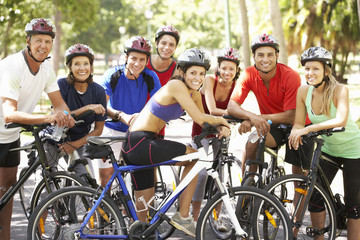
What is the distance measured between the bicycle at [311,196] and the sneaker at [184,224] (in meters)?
0.75

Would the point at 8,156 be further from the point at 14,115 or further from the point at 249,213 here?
the point at 249,213

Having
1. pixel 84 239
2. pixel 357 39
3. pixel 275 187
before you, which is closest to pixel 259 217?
pixel 275 187

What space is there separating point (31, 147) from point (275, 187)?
2.25m

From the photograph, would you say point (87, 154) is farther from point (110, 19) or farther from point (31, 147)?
point (110, 19)

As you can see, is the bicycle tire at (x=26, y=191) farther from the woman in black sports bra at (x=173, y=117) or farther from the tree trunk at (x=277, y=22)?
the tree trunk at (x=277, y=22)

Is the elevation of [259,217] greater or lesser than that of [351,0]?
lesser

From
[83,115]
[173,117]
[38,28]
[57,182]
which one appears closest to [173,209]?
[173,117]

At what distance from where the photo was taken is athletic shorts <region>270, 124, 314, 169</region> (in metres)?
5.01

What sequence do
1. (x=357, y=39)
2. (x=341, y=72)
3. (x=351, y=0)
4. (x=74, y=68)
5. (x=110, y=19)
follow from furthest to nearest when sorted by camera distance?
(x=110, y=19) → (x=341, y=72) → (x=357, y=39) → (x=351, y=0) → (x=74, y=68)

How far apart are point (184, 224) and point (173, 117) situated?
970 millimetres

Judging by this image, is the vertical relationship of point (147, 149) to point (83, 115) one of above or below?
below

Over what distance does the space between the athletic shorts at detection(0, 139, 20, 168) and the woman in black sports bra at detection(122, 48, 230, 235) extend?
1.09 meters

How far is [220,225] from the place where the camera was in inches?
206

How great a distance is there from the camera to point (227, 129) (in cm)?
473
